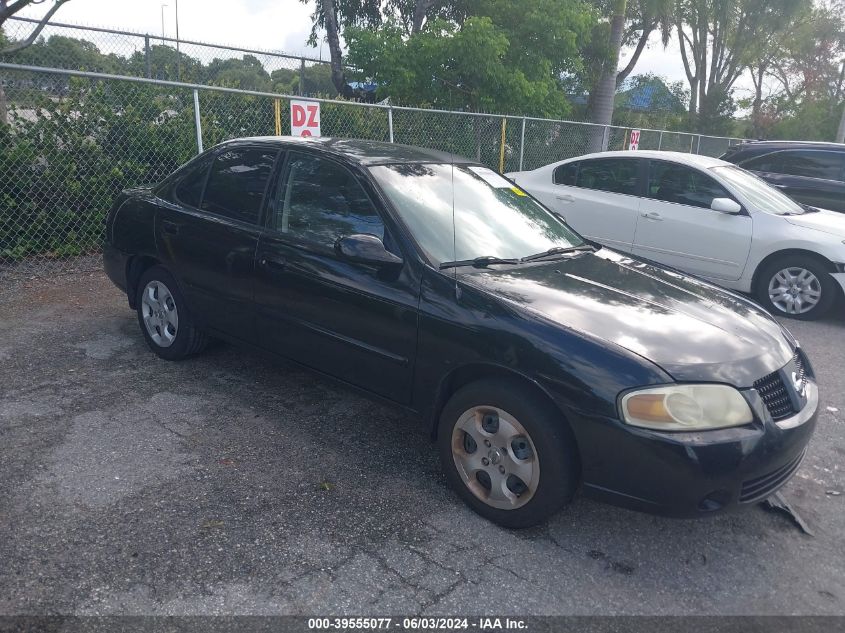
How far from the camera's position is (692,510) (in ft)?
9.22

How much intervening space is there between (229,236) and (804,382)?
3.25 metres

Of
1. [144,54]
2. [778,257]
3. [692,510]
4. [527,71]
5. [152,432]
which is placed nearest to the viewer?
[692,510]

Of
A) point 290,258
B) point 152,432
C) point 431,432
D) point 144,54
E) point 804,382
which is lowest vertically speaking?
point 152,432

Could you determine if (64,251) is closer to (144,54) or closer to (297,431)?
(297,431)

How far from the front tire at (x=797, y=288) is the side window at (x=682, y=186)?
0.89 m

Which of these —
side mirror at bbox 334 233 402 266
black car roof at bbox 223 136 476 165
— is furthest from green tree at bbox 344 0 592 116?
side mirror at bbox 334 233 402 266

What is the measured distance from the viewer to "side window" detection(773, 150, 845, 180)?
32.3 ft

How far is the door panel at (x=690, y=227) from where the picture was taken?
23.7 ft

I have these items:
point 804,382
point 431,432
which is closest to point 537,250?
point 431,432

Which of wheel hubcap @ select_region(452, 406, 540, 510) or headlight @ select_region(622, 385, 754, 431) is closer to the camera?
headlight @ select_region(622, 385, 754, 431)

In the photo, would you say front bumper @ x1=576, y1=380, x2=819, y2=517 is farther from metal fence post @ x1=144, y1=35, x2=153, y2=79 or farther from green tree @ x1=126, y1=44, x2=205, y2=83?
green tree @ x1=126, y1=44, x2=205, y2=83

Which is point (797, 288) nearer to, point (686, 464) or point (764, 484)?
point (764, 484)

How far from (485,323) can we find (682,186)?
5260 mm

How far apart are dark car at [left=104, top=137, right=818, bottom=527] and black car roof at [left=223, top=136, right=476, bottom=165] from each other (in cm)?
2
